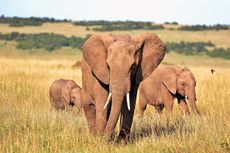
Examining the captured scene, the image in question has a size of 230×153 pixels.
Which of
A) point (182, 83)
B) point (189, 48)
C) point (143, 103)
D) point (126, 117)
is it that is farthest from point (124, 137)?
point (189, 48)

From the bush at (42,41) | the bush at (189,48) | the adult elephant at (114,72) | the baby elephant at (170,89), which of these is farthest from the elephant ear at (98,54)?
the bush at (189,48)

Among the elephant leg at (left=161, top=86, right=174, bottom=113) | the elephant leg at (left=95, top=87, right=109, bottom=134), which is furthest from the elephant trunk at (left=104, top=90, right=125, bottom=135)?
the elephant leg at (left=161, top=86, right=174, bottom=113)

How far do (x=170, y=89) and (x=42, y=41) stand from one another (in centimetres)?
4990

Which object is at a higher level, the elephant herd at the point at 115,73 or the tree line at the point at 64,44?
the elephant herd at the point at 115,73

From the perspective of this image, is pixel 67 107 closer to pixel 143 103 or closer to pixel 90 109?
pixel 143 103

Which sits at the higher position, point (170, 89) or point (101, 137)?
point (101, 137)

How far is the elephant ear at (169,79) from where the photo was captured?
12922 millimetres

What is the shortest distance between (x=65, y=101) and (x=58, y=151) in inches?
322

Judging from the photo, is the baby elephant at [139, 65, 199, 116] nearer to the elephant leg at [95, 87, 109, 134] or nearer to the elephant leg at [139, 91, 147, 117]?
the elephant leg at [139, 91, 147, 117]

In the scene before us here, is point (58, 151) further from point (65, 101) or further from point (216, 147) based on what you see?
point (65, 101)

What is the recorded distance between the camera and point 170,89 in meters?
13.0

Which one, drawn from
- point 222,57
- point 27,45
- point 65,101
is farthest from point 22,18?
point 65,101

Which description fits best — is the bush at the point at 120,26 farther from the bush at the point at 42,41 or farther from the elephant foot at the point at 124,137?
the elephant foot at the point at 124,137

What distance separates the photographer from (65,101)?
1497 cm
